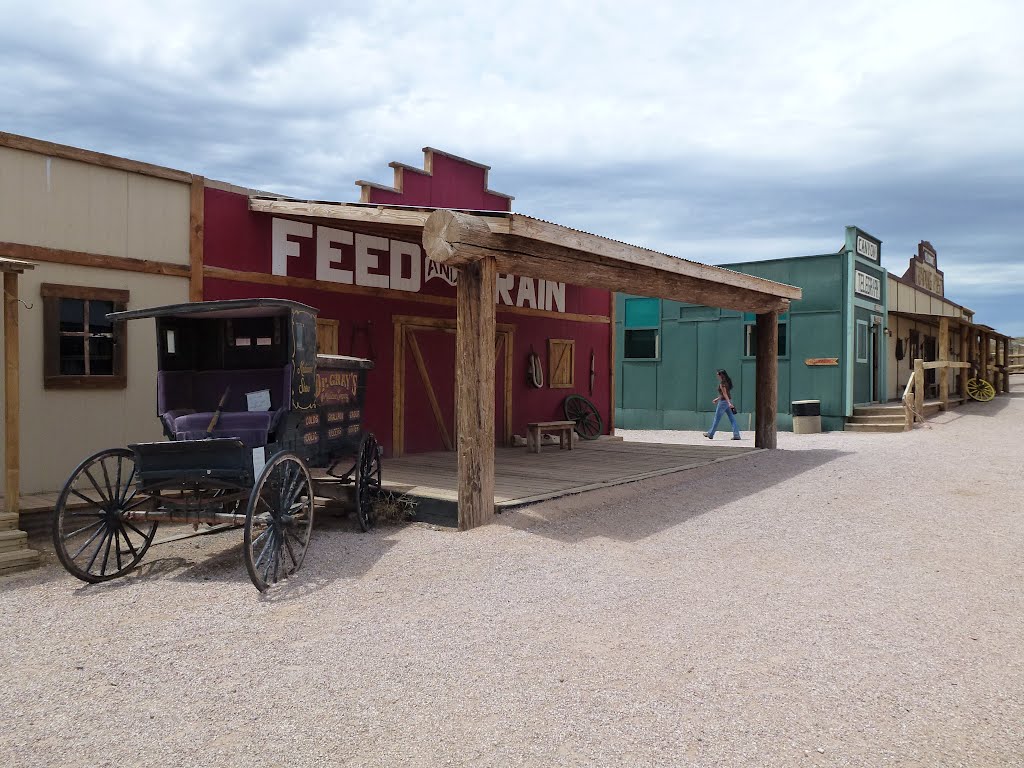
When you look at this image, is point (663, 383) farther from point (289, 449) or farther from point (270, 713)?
point (270, 713)

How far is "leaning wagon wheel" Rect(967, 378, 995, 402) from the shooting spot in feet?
82.7

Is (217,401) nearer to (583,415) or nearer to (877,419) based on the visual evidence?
(583,415)

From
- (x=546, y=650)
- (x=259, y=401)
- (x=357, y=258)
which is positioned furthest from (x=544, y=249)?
(x=546, y=650)

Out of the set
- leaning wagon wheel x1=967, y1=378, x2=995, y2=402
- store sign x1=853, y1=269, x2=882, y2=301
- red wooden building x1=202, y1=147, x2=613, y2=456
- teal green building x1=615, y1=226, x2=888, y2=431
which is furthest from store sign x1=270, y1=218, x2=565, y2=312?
leaning wagon wheel x1=967, y1=378, x2=995, y2=402

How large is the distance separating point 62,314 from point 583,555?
5846 mm

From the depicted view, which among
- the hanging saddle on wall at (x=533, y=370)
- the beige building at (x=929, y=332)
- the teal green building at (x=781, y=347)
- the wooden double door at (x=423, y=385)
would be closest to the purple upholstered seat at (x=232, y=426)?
the wooden double door at (x=423, y=385)

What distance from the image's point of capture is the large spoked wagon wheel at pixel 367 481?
7.29m

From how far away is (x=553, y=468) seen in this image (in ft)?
33.3

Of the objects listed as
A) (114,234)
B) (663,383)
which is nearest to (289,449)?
(114,234)

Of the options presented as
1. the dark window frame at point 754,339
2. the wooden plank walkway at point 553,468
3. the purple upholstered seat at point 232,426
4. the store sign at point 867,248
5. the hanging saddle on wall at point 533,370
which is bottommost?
the wooden plank walkway at point 553,468

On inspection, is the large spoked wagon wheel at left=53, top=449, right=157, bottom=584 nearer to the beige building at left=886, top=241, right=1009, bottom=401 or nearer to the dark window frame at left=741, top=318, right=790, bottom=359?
the dark window frame at left=741, top=318, right=790, bottom=359

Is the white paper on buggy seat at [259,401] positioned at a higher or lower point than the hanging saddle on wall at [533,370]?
lower

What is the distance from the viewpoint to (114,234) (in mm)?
8336

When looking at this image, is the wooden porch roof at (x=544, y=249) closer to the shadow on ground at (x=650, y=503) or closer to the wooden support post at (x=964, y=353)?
the shadow on ground at (x=650, y=503)
